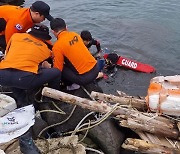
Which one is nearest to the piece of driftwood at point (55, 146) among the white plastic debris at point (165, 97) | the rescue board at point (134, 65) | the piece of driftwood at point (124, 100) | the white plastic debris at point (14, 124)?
the white plastic debris at point (14, 124)

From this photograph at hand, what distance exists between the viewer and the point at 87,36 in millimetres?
7262

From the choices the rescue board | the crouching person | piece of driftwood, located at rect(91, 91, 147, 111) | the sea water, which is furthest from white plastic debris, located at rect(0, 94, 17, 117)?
the rescue board

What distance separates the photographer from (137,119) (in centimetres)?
474

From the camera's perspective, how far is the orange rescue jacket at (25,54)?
16.4 feet

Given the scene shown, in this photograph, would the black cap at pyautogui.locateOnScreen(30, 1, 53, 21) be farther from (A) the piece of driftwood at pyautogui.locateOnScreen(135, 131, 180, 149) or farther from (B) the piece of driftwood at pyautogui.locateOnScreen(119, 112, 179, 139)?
(A) the piece of driftwood at pyautogui.locateOnScreen(135, 131, 180, 149)

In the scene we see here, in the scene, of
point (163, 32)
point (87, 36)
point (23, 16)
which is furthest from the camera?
point (163, 32)

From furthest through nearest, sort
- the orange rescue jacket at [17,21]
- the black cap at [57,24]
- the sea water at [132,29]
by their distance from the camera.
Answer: the sea water at [132,29] < the orange rescue jacket at [17,21] < the black cap at [57,24]

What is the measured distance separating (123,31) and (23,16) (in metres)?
6.56

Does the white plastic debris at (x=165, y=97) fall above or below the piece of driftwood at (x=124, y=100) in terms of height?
above

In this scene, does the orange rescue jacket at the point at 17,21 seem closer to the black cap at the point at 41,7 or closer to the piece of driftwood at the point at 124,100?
the black cap at the point at 41,7

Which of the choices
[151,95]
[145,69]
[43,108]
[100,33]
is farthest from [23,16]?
[100,33]

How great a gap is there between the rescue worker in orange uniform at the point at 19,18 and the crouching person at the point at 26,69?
1.08 m

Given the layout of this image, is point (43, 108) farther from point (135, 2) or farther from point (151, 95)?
point (135, 2)

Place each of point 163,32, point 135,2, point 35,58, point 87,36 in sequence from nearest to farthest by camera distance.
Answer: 1. point 35,58
2. point 87,36
3. point 163,32
4. point 135,2
